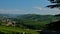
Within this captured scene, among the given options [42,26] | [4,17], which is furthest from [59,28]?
[4,17]

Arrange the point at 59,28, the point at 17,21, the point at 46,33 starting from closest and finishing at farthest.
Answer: the point at 46,33 → the point at 17,21 → the point at 59,28

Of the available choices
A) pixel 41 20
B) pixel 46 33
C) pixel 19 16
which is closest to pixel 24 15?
pixel 19 16

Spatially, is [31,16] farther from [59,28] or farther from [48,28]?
[59,28]

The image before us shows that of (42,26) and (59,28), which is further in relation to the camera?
(59,28)

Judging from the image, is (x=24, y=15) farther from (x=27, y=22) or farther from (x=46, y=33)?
(x=46, y=33)

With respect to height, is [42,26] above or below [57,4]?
below

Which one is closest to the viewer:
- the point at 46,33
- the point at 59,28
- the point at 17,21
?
the point at 46,33

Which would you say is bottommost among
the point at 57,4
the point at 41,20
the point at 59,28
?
the point at 59,28

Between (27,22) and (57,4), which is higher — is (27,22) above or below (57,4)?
below

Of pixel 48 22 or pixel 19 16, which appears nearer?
pixel 19 16
